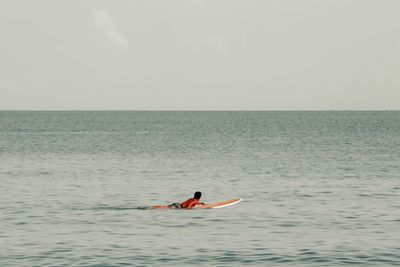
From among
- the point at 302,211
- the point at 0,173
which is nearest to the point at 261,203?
the point at 302,211

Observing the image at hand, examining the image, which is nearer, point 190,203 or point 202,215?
point 202,215

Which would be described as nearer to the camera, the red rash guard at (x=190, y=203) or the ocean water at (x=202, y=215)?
the ocean water at (x=202, y=215)

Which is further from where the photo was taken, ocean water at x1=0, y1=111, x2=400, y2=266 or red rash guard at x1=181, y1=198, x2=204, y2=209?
red rash guard at x1=181, y1=198, x2=204, y2=209

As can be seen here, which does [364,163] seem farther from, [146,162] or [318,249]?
[318,249]

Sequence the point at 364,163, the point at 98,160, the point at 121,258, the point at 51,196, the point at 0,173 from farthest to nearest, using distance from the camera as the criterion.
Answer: the point at 98,160 < the point at 364,163 < the point at 0,173 < the point at 51,196 < the point at 121,258

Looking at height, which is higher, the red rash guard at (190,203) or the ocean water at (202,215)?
the red rash guard at (190,203)

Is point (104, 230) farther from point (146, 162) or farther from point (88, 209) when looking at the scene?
point (146, 162)

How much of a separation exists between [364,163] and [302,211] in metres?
35.7

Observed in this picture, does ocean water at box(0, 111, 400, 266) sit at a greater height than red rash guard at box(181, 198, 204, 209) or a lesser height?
lesser

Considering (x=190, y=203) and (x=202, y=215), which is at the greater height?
(x=190, y=203)

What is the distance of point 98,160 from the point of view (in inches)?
3179

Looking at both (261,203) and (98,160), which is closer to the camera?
(261,203)

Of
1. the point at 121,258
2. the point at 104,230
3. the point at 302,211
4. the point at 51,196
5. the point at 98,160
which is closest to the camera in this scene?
the point at 121,258

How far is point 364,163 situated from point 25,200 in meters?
39.3
